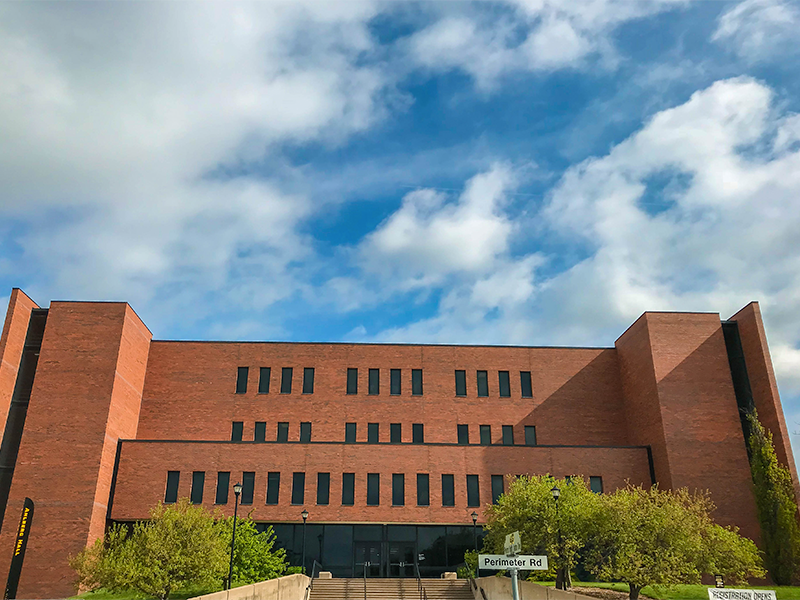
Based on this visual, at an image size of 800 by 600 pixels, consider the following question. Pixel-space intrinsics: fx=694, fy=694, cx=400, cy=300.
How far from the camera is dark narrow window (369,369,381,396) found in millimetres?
46000

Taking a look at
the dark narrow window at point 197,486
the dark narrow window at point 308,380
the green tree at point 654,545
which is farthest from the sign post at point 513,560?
the dark narrow window at point 308,380

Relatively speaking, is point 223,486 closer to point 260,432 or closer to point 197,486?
point 197,486

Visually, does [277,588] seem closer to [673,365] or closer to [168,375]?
[168,375]

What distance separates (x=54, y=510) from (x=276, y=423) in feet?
44.2

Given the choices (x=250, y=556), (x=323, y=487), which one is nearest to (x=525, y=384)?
(x=323, y=487)

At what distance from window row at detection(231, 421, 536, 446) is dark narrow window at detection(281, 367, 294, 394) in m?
2.12

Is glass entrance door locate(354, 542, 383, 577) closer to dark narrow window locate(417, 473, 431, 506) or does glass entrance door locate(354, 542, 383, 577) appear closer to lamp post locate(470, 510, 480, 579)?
dark narrow window locate(417, 473, 431, 506)

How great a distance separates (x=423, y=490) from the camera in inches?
1582

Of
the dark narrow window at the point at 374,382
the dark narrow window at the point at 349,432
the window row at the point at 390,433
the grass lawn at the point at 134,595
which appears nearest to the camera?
the grass lawn at the point at 134,595

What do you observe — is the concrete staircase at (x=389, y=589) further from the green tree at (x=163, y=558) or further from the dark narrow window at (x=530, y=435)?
the dark narrow window at (x=530, y=435)

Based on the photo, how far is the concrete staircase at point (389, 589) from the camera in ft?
113

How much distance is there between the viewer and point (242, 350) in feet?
151

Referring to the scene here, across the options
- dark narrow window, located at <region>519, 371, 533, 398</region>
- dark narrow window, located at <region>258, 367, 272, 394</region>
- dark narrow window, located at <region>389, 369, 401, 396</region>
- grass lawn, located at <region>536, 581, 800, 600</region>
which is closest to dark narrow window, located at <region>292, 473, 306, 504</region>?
dark narrow window, located at <region>258, 367, 272, 394</region>

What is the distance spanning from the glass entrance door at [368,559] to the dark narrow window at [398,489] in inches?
102
